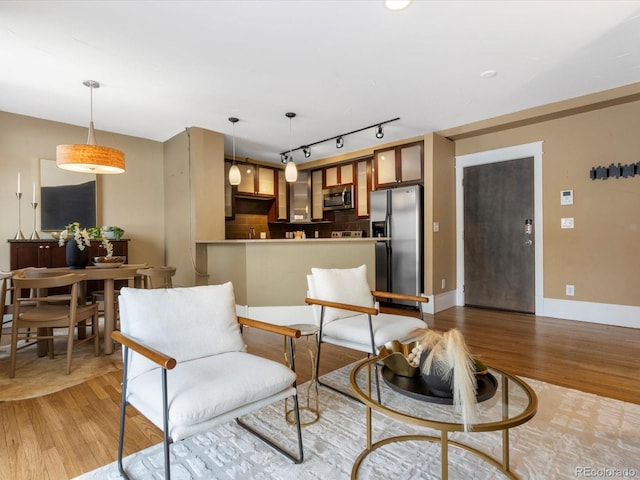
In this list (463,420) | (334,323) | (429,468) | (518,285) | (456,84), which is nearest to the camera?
(463,420)

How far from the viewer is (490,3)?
2248mm

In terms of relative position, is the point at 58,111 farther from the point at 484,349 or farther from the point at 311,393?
the point at 484,349

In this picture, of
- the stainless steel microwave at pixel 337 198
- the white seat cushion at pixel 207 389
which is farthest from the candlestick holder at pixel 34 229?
the stainless steel microwave at pixel 337 198

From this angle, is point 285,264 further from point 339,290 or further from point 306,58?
point 306,58

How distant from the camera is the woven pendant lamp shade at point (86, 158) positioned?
2977 mm

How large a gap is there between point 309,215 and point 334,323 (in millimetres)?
4600

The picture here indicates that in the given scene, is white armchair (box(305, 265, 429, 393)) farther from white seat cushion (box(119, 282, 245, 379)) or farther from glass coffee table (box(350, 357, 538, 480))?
white seat cushion (box(119, 282, 245, 379))

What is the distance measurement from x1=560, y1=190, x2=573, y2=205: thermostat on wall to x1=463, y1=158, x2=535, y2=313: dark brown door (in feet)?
1.10

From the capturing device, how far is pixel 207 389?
4.54 ft

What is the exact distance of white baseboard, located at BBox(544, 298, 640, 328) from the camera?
3.85 metres

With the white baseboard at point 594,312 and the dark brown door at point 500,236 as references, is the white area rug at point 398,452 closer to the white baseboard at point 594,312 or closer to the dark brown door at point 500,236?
the white baseboard at point 594,312

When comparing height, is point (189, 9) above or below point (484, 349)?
above

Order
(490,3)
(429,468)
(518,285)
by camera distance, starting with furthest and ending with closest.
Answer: (518,285) → (490,3) → (429,468)

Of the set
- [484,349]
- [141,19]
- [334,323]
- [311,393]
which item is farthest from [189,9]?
[484,349]
